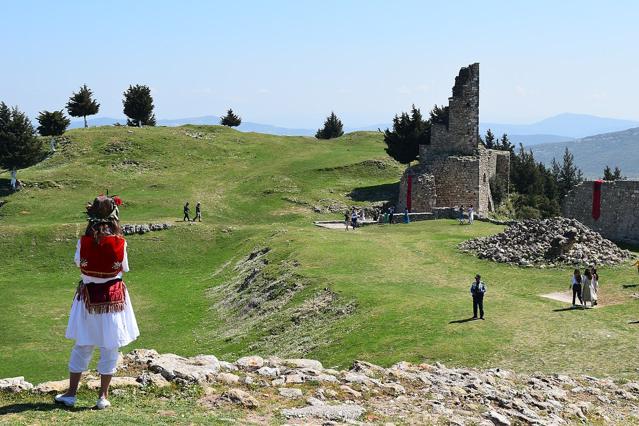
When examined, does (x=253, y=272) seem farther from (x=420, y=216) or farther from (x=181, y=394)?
(x=181, y=394)

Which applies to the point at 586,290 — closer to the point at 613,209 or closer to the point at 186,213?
the point at 613,209

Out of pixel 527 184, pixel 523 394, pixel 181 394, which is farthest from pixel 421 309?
pixel 527 184

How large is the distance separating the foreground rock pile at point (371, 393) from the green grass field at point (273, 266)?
3505 millimetres

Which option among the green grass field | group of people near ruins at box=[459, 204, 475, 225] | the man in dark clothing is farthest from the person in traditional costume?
group of people near ruins at box=[459, 204, 475, 225]

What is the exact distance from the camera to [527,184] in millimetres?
75938

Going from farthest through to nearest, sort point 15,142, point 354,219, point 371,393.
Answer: point 15,142 < point 354,219 < point 371,393

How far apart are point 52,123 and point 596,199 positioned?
2362 inches

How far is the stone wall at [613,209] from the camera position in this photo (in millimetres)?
42125

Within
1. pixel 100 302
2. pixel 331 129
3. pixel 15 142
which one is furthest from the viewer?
pixel 331 129

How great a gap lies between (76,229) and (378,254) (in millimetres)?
25388

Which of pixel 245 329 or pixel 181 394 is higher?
pixel 181 394

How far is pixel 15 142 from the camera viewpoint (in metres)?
65.4

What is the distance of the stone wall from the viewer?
4212cm

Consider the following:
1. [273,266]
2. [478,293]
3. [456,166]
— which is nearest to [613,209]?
[456,166]
